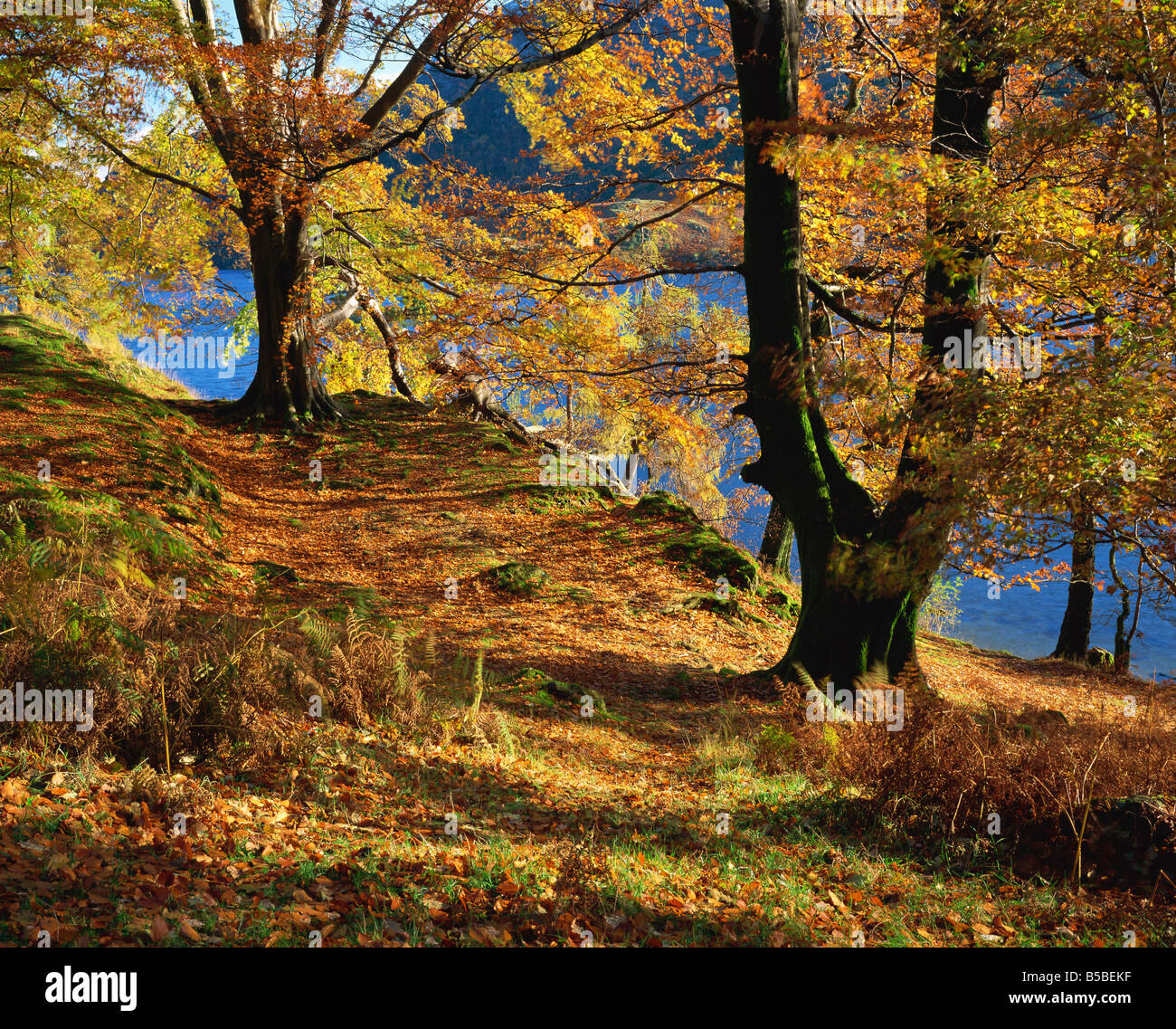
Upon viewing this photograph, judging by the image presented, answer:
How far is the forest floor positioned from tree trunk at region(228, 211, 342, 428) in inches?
131

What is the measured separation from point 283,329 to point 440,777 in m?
11.6

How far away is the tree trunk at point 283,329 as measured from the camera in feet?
48.6

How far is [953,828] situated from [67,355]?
15529mm

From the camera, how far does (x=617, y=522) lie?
14211 millimetres

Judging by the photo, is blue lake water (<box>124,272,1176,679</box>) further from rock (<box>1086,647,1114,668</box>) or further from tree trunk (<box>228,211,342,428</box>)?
tree trunk (<box>228,211,342,428</box>)

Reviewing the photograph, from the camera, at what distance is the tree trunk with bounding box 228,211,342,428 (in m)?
14.8

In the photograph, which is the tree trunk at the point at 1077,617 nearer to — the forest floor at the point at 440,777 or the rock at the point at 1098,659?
the rock at the point at 1098,659

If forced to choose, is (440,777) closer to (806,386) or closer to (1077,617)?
(806,386)

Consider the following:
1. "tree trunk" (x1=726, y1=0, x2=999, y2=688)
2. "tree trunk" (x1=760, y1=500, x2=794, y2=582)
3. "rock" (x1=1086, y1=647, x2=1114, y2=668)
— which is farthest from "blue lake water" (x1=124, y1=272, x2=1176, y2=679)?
"tree trunk" (x1=726, y1=0, x2=999, y2=688)

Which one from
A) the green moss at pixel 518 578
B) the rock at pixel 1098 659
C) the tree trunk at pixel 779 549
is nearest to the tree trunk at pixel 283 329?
the green moss at pixel 518 578

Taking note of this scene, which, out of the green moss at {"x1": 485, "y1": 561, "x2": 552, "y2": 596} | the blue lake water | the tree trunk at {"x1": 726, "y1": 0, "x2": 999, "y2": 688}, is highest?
the tree trunk at {"x1": 726, "y1": 0, "x2": 999, "y2": 688}

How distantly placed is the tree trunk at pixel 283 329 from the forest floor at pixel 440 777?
331cm

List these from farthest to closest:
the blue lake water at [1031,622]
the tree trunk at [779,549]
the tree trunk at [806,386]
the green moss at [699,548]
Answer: the blue lake water at [1031,622] → the tree trunk at [779,549] → the green moss at [699,548] → the tree trunk at [806,386]
